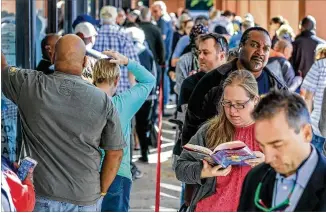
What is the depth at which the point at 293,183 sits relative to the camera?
3.78 metres

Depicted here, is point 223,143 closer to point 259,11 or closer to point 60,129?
point 60,129

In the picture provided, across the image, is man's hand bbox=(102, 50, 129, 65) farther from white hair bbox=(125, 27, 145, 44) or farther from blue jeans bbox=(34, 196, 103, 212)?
white hair bbox=(125, 27, 145, 44)

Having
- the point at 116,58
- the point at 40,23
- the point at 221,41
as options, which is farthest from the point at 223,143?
the point at 40,23

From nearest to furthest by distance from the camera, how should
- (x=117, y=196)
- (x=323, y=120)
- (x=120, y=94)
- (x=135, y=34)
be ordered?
(x=120, y=94), (x=117, y=196), (x=323, y=120), (x=135, y=34)

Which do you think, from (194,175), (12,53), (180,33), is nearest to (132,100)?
(194,175)

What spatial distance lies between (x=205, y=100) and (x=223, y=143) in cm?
165

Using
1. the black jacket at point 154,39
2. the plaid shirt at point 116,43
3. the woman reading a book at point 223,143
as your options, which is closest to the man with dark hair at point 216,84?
the woman reading a book at point 223,143

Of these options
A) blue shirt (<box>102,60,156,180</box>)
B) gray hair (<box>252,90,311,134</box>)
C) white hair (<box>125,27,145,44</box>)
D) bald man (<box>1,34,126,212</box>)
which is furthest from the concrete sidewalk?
gray hair (<box>252,90,311,134</box>)

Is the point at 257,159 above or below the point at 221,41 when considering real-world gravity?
below

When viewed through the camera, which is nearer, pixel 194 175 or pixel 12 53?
pixel 194 175

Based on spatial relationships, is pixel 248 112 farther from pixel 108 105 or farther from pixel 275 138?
pixel 275 138

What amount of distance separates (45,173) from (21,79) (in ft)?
1.80

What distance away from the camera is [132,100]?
22.9ft

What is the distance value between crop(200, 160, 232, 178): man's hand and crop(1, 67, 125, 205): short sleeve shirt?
0.73 meters
